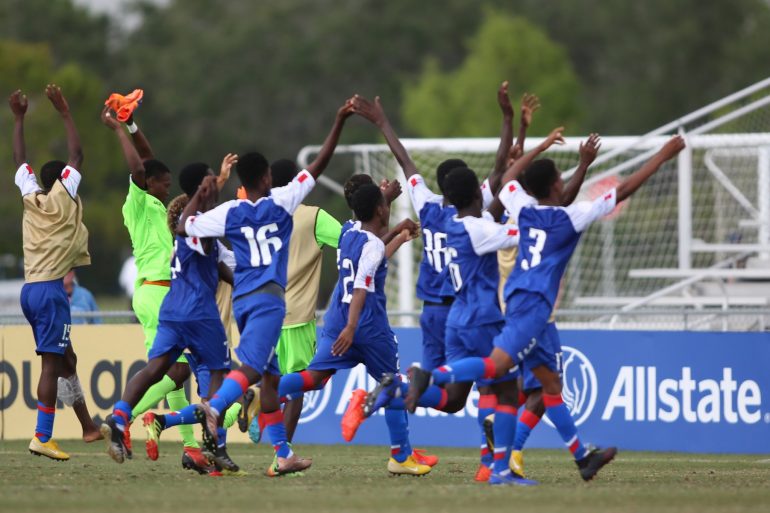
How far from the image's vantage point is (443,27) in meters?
76.3

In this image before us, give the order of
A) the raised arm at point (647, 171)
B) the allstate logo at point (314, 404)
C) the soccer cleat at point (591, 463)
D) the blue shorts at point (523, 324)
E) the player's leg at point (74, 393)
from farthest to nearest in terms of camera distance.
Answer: the allstate logo at point (314, 404), the player's leg at point (74, 393), the soccer cleat at point (591, 463), the blue shorts at point (523, 324), the raised arm at point (647, 171)

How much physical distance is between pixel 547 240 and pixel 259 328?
2401 mm

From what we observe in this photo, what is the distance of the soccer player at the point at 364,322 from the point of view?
39.5ft

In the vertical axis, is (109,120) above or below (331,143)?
above

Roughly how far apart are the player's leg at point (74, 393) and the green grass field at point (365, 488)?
335 mm

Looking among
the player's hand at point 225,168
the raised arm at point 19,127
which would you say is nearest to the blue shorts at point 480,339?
the player's hand at point 225,168

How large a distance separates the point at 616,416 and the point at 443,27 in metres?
60.7

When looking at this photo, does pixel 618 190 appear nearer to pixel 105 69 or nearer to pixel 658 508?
pixel 658 508

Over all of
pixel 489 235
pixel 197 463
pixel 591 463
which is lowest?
pixel 197 463

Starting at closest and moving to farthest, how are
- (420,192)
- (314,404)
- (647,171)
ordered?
(647,171) < (420,192) < (314,404)

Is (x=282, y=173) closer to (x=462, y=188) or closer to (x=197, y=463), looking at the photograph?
(x=462, y=188)

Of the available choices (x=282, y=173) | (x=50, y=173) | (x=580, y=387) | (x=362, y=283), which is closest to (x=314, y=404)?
(x=580, y=387)

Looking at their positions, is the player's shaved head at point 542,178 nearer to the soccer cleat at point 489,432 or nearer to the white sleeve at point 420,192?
the white sleeve at point 420,192

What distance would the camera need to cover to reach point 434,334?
12547 millimetres
